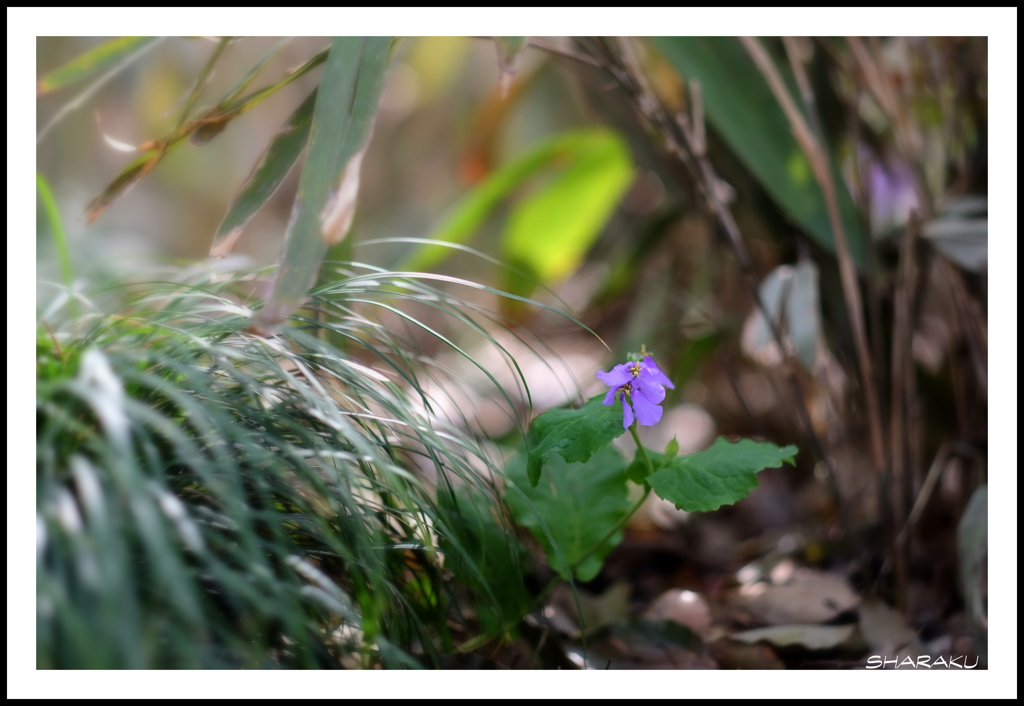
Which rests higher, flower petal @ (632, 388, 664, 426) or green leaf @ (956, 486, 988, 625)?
flower petal @ (632, 388, 664, 426)

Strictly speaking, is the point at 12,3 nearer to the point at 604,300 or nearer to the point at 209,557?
the point at 209,557

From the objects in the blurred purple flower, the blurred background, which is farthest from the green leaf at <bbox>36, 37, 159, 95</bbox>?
the blurred purple flower

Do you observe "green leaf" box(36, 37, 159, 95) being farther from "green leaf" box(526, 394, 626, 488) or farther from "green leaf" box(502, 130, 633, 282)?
"green leaf" box(502, 130, 633, 282)

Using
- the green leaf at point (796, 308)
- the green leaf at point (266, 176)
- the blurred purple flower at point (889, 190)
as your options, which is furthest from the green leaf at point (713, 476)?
the blurred purple flower at point (889, 190)

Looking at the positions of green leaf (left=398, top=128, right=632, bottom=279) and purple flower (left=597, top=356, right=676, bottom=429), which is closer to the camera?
purple flower (left=597, top=356, right=676, bottom=429)

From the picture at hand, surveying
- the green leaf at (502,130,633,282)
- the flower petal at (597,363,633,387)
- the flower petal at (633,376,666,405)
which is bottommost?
the flower petal at (633,376,666,405)

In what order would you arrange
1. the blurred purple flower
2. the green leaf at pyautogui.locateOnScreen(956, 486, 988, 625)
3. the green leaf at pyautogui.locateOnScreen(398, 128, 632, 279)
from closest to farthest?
the green leaf at pyautogui.locateOnScreen(956, 486, 988, 625), the blurred purple flower, the green leaf at pyautogui.locateOnScreen(398, 128, 632, 279)

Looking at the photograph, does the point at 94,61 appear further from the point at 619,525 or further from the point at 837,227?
the point at 837,227

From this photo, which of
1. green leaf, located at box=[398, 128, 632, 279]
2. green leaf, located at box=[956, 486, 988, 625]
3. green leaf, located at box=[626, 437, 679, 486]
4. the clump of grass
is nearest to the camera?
the clump of grass
